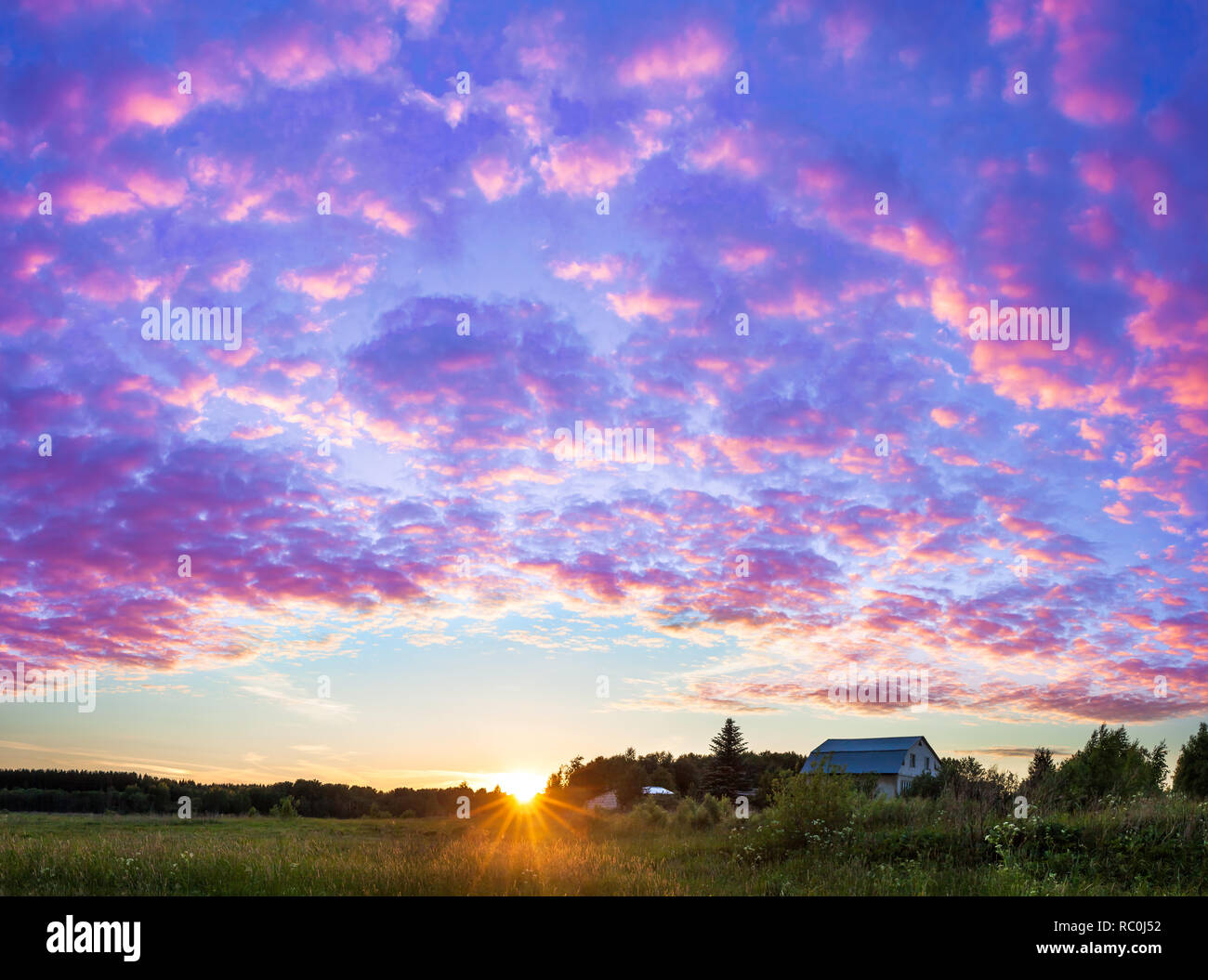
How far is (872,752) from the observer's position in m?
66.4

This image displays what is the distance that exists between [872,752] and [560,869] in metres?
59.5

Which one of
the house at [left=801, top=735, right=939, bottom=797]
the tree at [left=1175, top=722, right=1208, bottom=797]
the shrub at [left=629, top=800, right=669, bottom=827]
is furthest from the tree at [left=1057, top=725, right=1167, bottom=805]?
the house at [left=801, top=735, right=939, bottom=797]

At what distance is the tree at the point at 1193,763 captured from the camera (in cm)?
4608

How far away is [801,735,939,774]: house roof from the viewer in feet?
209

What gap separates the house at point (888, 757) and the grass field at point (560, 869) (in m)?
44.3

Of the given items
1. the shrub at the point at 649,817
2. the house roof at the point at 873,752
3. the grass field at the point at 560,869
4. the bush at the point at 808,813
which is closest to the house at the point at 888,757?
the house roof at the point at 873,752

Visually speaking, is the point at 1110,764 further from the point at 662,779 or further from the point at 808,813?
the point at 662,779

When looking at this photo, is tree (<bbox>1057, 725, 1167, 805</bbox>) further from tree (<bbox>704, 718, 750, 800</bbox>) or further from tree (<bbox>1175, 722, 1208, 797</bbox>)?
tree (<bbox>704, 718, 750, 800</bbox>)

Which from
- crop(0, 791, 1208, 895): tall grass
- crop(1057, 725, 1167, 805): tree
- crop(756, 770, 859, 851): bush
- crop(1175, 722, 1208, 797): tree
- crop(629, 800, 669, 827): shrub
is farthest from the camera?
crop(1175, 722, 1208, 797): tree

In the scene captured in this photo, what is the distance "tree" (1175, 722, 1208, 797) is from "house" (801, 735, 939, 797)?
17.2 metres
